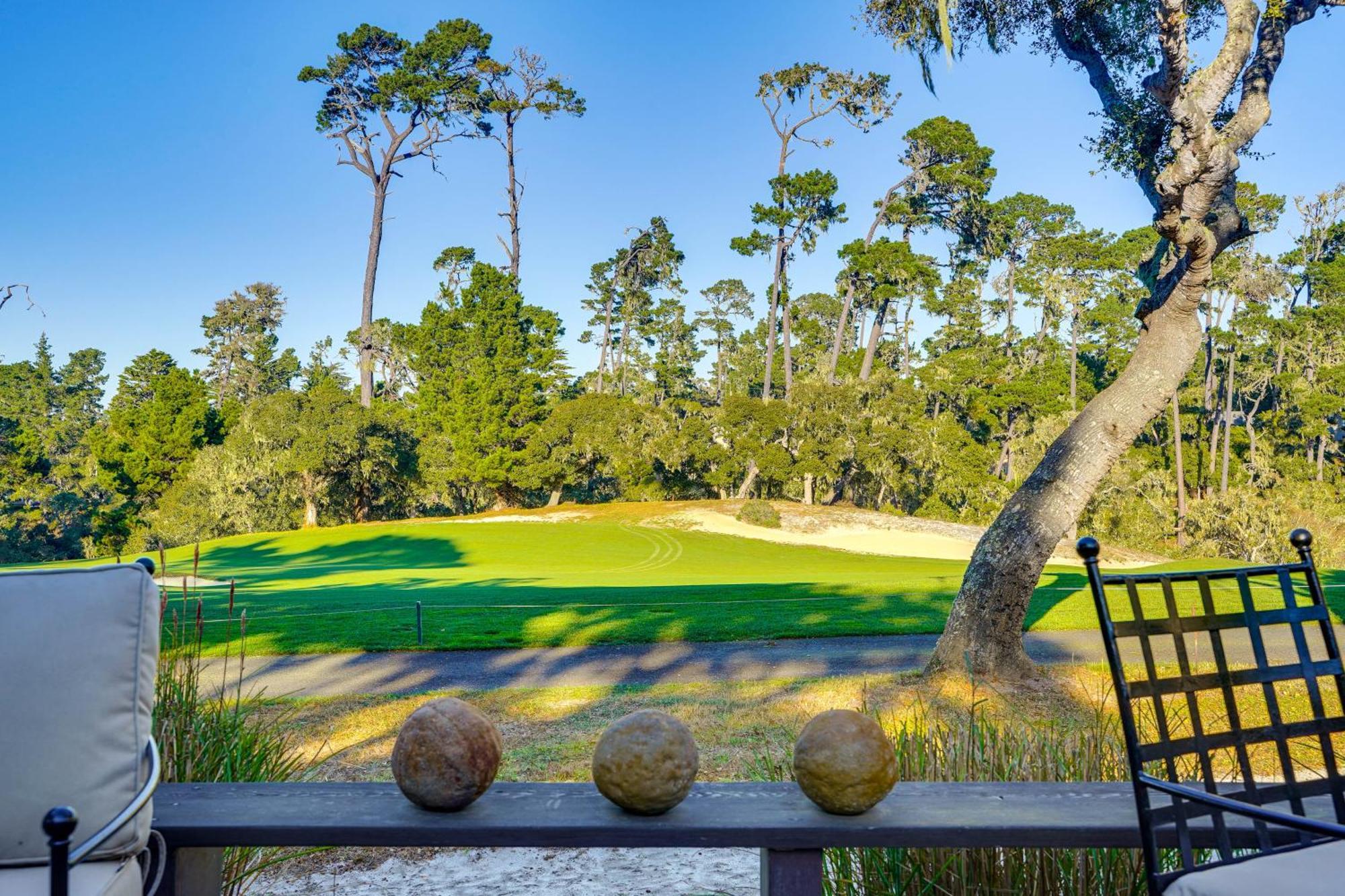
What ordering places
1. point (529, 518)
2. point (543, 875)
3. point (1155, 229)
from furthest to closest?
point (529, 518) → point (1155, 229) → point (543, 875)

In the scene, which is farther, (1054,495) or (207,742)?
(1054,495)

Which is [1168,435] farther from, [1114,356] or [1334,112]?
[1334,112]

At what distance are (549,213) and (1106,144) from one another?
32579mm

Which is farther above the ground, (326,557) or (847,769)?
(847,769)

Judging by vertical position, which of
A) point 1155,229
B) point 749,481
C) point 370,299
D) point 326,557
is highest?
point 370,299

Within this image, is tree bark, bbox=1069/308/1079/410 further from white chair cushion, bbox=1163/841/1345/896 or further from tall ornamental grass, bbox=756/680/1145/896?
white chair cushion, bbox=1163/841/1345/896

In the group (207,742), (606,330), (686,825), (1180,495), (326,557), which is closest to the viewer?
(686,825)

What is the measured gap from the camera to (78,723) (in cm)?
182

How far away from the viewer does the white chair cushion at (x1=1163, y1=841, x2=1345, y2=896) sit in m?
1.61

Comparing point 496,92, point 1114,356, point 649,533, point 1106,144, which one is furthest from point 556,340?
point 1106,144

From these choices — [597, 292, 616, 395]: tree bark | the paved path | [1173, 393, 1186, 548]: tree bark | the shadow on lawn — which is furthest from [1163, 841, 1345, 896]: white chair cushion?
[597, 292, 616, 395]: tree bark

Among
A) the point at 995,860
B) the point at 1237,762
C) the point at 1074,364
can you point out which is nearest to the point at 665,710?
the point at 995,860

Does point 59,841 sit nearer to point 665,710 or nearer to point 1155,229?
point 665,710

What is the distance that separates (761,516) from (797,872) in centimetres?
2592
